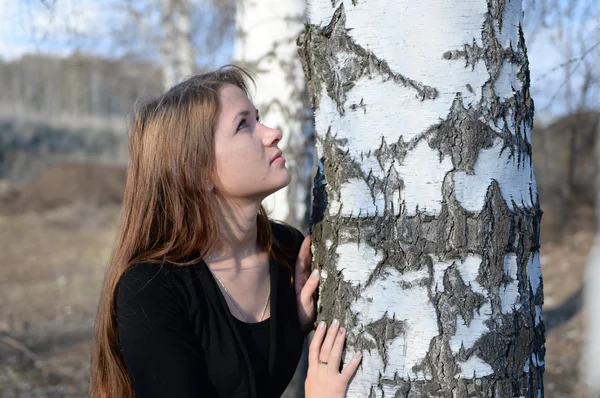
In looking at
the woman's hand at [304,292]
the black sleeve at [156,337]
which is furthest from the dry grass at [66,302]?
the black sleeve at [156,337]

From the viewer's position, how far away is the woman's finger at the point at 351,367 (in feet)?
4.83

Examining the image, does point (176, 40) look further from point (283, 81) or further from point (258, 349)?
point (258, 349)

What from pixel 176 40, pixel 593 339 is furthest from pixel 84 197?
pixel 593 339

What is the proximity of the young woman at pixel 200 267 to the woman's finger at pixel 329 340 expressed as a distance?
37 millimetres

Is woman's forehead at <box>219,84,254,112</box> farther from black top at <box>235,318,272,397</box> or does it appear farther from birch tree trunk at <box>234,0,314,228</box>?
birch tree trunk at <box>234,0,314,228</box>

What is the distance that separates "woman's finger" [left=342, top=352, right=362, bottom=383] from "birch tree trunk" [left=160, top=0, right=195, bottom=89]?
8.51 metres

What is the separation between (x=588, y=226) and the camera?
12.0 metres

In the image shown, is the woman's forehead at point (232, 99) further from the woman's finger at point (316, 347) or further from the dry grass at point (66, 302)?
the dry grass at point (66, 302)

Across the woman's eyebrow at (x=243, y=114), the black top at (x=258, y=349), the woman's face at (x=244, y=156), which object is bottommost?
the black top at (x=258, y=349)

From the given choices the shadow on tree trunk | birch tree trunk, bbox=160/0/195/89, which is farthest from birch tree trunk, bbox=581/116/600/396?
birch tree trunk, bbox=160/0/195/89

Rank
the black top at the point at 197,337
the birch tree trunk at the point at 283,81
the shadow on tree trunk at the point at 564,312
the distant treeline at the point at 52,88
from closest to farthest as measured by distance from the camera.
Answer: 1. the black top at the point at 197,337
2. the birch tree trunk at the point at 283,81
3. the shadow on tree trunk at the point at 564,312
4. the distant treeline at the point at 52,88

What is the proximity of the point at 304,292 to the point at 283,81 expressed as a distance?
6.47 feet

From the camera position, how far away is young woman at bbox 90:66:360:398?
164 centimetres

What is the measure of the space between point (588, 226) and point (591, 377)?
A: 7662 millimetres
